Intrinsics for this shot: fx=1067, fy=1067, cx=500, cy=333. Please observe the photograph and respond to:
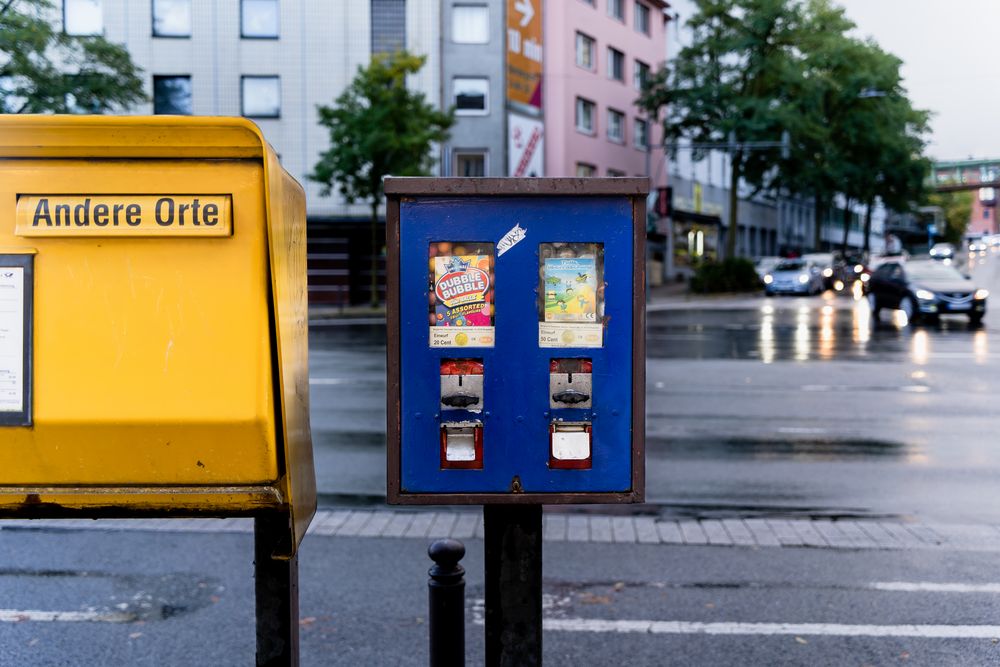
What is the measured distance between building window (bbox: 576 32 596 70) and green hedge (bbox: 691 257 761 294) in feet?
32.8

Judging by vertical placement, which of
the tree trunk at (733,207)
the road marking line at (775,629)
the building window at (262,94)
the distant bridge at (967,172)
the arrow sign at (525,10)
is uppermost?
the distant bridge at (967,172)

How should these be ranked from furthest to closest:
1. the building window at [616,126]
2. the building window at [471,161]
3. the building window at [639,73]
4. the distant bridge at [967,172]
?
the distant bridge at [967,172] → the building window at [639,73] → the building window at [616,126] → the building window at [471,161]

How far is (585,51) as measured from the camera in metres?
45.7

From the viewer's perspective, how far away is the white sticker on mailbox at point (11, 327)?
2439 millimetres

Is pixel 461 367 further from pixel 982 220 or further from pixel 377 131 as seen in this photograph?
pixel 982 220

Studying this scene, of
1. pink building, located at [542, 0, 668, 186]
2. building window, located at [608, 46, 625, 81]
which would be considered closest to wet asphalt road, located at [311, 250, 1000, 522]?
pink building, located at [542, 0, 668, 186]

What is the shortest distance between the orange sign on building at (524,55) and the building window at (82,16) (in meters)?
14.6

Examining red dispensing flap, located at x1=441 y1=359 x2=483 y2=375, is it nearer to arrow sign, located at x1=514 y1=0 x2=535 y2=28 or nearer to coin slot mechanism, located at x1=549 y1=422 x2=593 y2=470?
coin slot mechanism, located at x1=549 y1=422 x2=593 y2=470

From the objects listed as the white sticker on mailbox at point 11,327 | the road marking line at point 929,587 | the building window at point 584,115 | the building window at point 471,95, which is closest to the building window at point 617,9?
the building window at point 584,115

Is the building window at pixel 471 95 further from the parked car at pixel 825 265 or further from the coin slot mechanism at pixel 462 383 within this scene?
the coin slot mechanism at pixel 462 383

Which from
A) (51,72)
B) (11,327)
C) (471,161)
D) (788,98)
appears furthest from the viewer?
(788,98)

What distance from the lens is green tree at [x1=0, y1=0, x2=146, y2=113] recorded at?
2369cm

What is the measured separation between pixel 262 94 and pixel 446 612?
36719 millimetres

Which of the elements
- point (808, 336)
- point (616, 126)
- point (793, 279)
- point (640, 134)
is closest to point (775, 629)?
point (808, 336)
